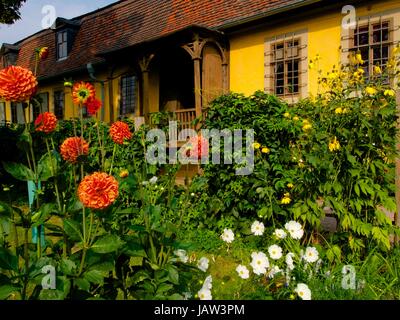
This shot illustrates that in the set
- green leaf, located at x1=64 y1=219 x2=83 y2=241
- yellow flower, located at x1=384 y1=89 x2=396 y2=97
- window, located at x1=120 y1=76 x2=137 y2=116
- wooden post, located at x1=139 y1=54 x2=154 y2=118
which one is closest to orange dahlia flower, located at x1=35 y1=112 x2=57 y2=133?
green leaf, located at x1=64 y1=219 x2=83 y2=241

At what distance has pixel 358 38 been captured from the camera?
8.21 m

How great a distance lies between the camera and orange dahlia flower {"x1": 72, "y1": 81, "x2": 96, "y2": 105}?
1.59 metres

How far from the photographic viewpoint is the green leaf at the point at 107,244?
1.43 m

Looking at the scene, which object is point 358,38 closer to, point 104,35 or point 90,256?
point 90,256

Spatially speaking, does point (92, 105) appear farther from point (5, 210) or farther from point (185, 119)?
point (185, 119)

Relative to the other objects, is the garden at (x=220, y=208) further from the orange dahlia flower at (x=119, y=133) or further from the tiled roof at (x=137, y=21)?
the tiled roof at (x=137, y=21)

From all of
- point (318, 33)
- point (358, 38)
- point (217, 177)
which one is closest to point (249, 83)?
point (318, 33)

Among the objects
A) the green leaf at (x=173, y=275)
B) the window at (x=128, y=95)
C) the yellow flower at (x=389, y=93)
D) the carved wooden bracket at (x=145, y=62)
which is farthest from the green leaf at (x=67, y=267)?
the window at (x=128, y=95)

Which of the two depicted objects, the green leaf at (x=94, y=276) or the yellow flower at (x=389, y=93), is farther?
the yellow flower at (x=389, y=93)

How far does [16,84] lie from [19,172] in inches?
15.2

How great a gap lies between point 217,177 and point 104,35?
12819mm

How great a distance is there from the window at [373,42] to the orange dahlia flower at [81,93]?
7.45 metres

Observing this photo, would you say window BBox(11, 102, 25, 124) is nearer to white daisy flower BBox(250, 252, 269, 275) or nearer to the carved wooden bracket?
white daisy flower BBox(250, 252, 269, 275)

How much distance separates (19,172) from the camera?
1579 millimetres
